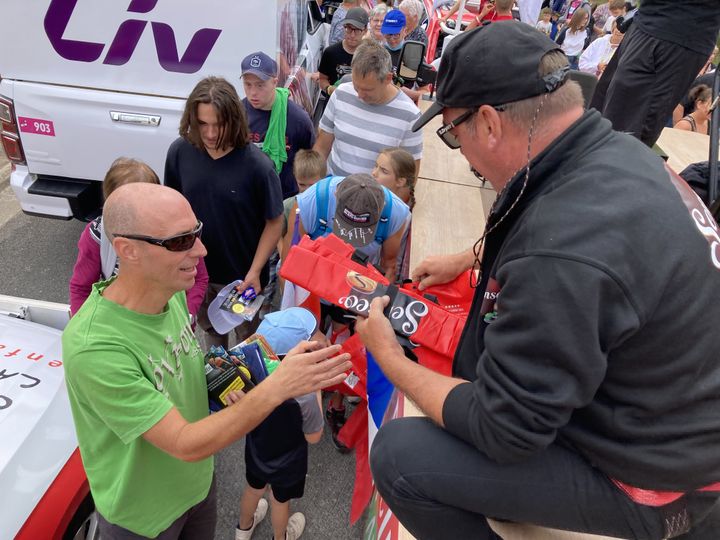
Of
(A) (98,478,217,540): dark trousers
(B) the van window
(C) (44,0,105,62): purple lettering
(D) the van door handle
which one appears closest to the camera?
(A) (98,478,217,540): dark trousers

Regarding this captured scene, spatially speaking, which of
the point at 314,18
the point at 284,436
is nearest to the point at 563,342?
the point at 284,436

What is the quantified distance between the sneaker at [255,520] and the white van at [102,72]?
263cm

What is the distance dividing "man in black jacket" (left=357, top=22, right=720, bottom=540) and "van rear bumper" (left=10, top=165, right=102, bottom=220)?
3570 mm

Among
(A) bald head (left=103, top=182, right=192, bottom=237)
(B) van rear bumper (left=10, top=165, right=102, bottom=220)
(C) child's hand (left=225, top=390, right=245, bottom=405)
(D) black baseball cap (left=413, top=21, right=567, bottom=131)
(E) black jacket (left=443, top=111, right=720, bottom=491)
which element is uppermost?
(D) black baseball cap (left=413, top=21, right=567, bottom=131)

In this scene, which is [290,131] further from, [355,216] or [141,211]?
[141,211]

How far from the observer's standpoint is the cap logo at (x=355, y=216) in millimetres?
2531

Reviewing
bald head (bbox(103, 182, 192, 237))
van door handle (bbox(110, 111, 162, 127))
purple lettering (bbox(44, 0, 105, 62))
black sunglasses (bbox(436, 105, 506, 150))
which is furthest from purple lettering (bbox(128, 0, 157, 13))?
black sunglasses (bbox(436, 105, 506, 150))

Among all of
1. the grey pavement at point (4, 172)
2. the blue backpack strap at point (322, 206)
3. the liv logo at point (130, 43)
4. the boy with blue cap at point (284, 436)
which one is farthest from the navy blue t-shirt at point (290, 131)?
the grey pavement at point (4, 172)

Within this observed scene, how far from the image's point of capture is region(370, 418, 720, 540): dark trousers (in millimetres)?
1158

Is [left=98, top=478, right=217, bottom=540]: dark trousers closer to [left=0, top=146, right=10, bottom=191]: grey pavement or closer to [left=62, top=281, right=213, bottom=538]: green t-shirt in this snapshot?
[left=62, top=281, right=213, bottom=538]: green t-shirt

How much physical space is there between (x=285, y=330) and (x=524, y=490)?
1.32m

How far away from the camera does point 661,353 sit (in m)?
0.97

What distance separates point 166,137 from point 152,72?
47 cm

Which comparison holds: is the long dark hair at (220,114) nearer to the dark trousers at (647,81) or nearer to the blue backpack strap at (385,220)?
the blue backpack strap at (385,220)
